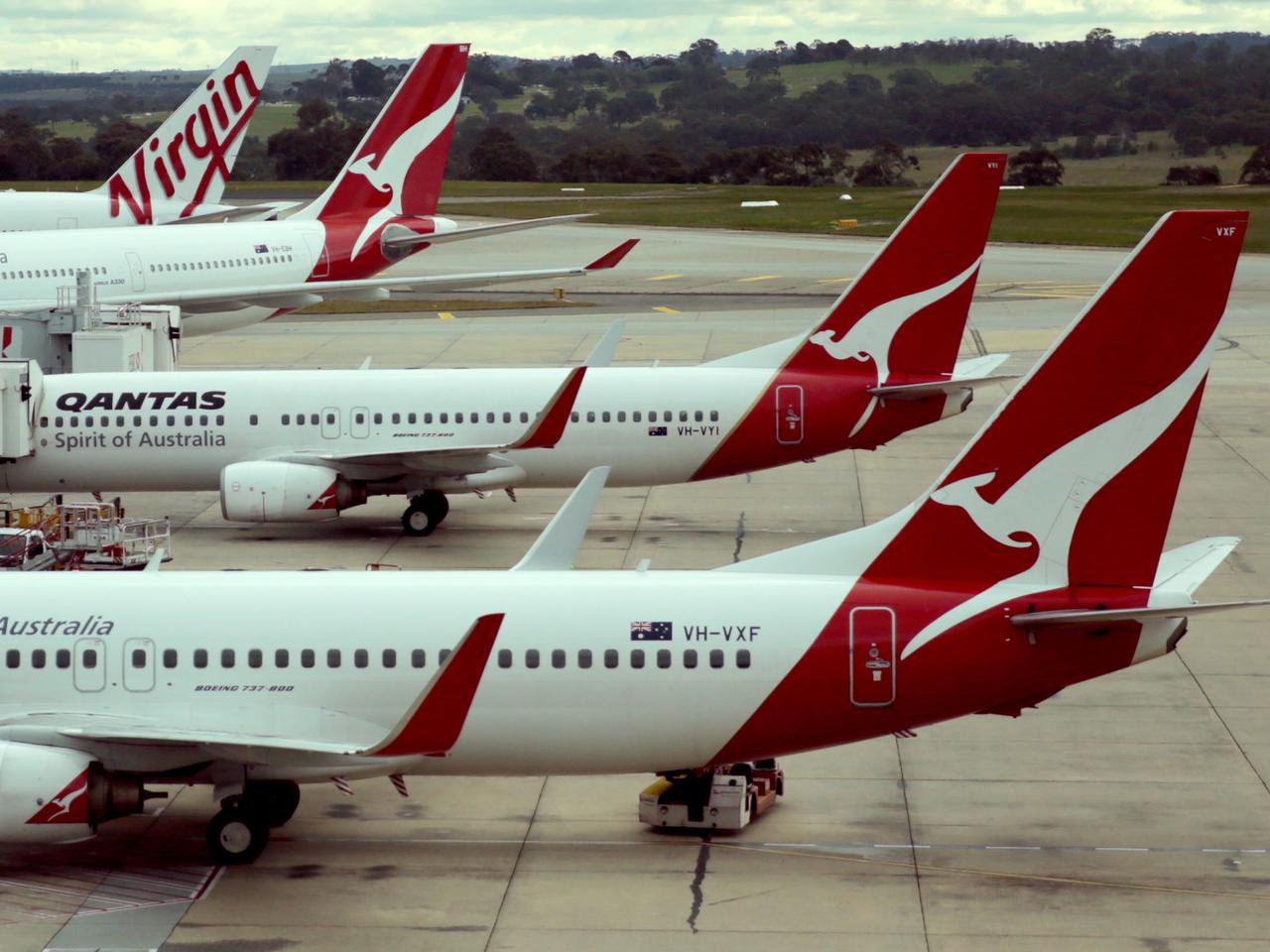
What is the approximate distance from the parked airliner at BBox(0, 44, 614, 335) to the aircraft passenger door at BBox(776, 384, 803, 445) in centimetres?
1361

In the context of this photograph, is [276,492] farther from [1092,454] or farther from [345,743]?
[1092,454]

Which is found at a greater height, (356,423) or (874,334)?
(874,334)

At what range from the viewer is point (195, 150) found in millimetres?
68438

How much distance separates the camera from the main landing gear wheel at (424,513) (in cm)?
3772

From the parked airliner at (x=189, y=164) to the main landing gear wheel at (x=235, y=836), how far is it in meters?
50.6

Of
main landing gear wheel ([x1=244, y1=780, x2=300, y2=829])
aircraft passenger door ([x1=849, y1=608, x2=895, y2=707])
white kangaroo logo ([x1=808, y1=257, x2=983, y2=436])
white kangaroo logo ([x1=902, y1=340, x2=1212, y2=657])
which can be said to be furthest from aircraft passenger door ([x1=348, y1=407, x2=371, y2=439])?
aircraft passenger door ([x1=849, y1=608, x2=895, y2=707])

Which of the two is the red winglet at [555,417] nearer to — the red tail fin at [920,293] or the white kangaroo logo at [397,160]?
the red tail fin at [920,293]

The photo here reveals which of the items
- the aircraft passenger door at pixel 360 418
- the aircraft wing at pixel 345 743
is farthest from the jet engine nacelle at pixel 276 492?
the aircraft wing at pixel 345 743

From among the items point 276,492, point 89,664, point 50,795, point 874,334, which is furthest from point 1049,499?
point 276,492

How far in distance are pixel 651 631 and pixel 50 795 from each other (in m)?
6.14

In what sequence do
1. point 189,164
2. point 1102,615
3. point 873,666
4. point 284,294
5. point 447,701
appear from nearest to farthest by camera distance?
point 447,701
point 1102,615
point 873,666
point 284,294
point 189,164

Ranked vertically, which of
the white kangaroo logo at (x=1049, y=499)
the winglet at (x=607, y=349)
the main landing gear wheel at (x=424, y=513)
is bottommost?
the main landing gear wheel at (x=424, y=513)

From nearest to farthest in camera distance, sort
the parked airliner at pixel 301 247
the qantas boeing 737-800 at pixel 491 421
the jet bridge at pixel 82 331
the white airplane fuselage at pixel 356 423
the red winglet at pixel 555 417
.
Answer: the red winglet at pixel 555 417 < the qantas boeing 737-800 at pixel 491 421 < the white airplane fuselage at pixel 356 423 < the jet bridge at pixel 82 331 < the parked airliner at pixel 301 247

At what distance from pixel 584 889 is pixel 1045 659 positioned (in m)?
5.28
